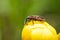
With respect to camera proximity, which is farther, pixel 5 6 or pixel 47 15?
pixel 47 15

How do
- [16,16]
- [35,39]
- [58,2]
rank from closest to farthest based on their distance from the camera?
1. [35,39]
2. [16,16]
3. [58,2]

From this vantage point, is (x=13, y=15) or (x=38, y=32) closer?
(x=38, y=32)

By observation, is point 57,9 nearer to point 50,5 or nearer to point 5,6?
point 50,5

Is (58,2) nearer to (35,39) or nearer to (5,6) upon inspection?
(5,6)

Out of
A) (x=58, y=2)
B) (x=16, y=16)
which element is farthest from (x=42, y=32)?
(x=58, y=2)

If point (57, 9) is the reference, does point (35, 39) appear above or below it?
below

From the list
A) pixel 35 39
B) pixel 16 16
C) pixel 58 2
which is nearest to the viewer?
pixel 35 39

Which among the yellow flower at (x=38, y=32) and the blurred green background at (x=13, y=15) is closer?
the yellow flower at (x=38, y=32)

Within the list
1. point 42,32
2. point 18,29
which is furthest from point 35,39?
point 18,29

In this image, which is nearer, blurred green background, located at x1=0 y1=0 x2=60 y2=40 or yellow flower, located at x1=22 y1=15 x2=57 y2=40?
yellow flower, located at x1=22 y1=15 x2=57 y2=40
